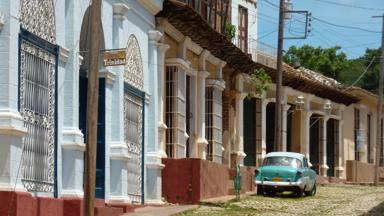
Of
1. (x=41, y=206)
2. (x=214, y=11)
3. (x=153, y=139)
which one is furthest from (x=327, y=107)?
(x=41, y=206)

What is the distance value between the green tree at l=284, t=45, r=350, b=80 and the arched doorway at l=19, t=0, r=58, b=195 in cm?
6285

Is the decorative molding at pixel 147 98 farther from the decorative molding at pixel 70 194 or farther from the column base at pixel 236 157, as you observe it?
the column base at pixel 236 157

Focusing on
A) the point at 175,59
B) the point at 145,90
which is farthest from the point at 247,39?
the point at 145,90

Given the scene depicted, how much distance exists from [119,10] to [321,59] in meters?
60.8

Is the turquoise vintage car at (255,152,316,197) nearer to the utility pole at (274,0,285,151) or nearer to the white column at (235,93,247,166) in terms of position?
the utility pole at (274,0,285,151)

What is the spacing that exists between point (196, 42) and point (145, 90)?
5842 mm

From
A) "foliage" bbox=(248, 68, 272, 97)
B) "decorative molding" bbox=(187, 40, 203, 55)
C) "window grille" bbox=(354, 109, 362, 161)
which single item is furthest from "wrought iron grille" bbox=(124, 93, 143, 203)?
"window grille" bbox=(354, 109, 362, 161)

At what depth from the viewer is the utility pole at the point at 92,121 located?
1652cm

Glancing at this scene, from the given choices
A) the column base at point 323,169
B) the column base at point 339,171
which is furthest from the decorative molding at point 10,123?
the column base at point 339,171

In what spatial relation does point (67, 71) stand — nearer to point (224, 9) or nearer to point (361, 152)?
point (224, 9)

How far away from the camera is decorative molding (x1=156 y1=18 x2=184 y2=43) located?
26984 millimetres

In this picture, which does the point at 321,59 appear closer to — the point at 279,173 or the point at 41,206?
the point at 279,173

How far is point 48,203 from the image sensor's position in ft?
56.7

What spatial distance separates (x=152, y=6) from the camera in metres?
25.7
